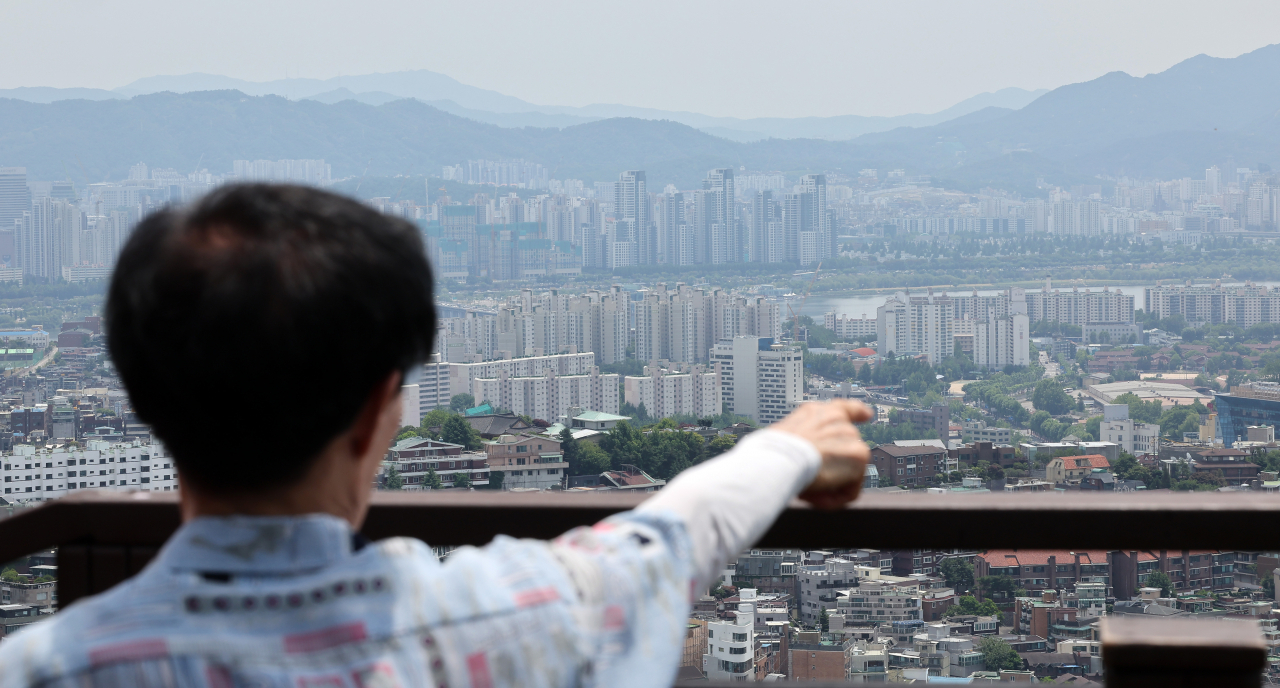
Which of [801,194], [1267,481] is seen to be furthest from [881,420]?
[801,194]

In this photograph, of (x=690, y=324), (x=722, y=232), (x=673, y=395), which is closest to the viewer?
(x=673, y=395)

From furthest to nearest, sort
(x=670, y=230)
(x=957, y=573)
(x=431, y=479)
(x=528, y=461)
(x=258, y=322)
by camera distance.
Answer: (x=670, y=230) < (x=528, y=461) < (x=431, y=479) < (x=957, y=573) < (x=258, y=322)

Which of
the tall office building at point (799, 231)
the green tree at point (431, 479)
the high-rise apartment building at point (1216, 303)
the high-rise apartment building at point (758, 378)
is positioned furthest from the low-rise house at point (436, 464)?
the tall office building at point (799, 231)

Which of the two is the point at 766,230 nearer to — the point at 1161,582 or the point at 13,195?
the point at 13,195

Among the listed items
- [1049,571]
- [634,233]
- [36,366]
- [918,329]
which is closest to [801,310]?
[918,329]

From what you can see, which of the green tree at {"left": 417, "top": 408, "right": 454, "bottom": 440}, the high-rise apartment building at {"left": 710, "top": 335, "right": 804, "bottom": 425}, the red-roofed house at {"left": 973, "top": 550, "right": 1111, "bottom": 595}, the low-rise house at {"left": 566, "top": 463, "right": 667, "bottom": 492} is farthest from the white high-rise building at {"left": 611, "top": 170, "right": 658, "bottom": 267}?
the red-roofed house at {"left": 973, "top": 550, "right": 1111, "bottom": 595}

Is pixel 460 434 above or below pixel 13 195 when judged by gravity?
below

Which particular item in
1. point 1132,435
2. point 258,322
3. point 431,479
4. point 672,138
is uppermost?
point 672,138

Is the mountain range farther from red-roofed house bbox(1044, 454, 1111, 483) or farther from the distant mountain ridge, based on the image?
red-roofed house bbox(1044, 454, 1111, 483)
